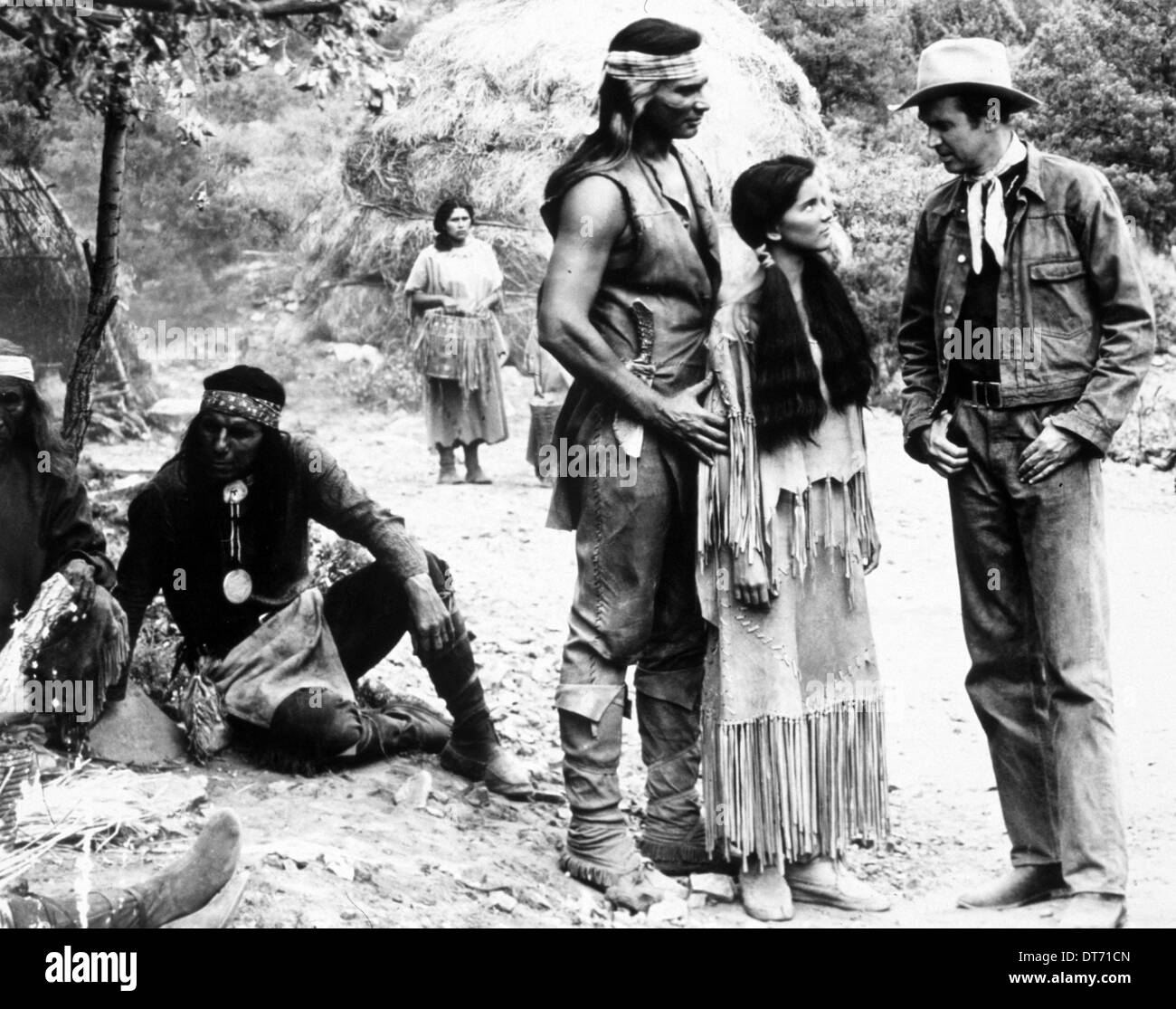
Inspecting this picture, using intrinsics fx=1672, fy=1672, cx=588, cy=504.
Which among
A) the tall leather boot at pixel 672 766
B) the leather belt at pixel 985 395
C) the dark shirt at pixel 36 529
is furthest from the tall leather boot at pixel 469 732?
the leather belt at pixel 985 395

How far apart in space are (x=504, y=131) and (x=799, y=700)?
26.3ft

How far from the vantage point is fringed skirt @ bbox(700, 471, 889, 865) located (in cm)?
416

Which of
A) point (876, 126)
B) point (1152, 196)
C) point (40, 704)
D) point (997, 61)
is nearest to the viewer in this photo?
point (997, 61)

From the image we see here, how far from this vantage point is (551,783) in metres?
5.25

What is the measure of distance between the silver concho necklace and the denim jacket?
6.69 ft

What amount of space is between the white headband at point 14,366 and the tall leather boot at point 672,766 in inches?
75.7

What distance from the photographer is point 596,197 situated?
4.20 meters

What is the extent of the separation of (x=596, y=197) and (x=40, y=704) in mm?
2064

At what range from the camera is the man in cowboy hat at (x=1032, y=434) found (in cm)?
393

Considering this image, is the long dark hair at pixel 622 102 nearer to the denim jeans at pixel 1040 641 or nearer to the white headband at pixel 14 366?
the denim jeans at pixel 1040 641

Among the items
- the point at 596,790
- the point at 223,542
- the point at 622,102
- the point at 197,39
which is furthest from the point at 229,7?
the point at 596,790

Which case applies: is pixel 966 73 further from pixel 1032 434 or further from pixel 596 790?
pixel 596 790
